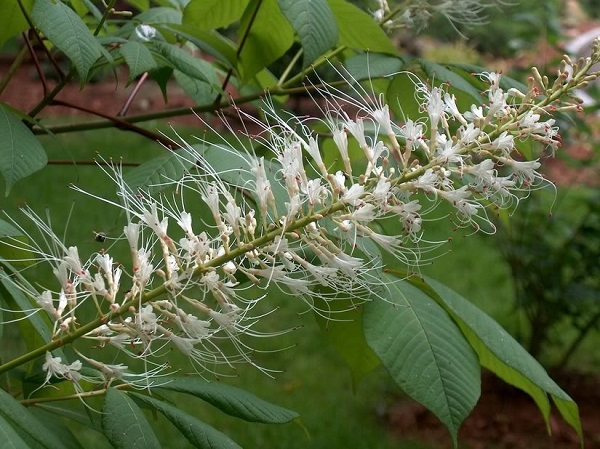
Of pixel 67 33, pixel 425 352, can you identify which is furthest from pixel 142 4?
pixel 425 352

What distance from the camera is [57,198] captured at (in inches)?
348

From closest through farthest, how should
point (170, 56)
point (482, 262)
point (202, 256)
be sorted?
point (202, 256) → point (170, 56) → point (482, 262)

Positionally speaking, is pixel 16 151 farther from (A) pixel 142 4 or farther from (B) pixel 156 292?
(A) pixel 142 4

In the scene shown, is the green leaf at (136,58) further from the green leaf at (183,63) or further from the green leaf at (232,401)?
the green leaf at (232,401)

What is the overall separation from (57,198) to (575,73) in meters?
7.80

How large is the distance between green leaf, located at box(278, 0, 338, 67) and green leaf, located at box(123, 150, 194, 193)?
0.33 metres

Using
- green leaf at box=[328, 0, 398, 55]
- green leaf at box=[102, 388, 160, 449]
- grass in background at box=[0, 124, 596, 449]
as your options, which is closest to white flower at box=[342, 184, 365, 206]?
green leaf at box=[102, 388, 160, 449]

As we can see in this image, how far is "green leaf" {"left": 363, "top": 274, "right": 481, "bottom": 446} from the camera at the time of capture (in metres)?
1.51

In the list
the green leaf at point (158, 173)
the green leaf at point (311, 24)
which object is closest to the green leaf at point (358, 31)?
the green leaf at point (311, 24)

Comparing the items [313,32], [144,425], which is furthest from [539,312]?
[144,425]

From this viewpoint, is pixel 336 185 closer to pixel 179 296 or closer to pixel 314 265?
pixel 314 265

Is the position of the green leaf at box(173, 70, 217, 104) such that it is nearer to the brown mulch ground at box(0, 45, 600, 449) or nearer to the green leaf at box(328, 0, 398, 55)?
the green leaf at box(328, 0, 398, 55)

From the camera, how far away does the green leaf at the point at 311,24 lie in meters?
1.81

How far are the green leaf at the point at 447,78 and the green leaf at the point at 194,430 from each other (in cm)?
87
